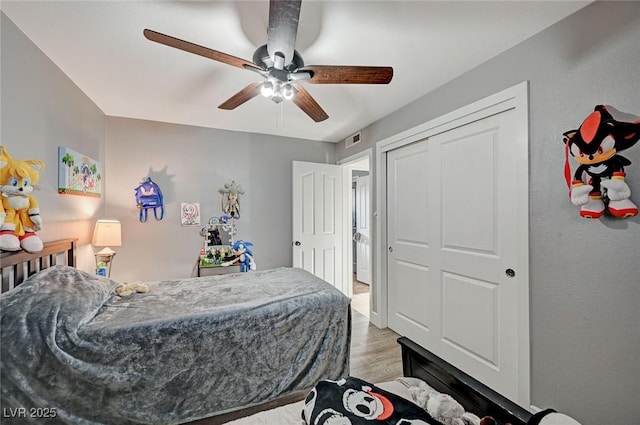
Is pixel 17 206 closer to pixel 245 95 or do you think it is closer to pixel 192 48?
pixel 192 48

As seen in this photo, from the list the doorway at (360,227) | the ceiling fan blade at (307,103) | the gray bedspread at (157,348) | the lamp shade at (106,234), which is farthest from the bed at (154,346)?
the doorway at (360,227)

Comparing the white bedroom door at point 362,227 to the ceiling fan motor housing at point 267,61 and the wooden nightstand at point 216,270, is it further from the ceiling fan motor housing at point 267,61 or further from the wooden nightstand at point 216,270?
the ceiling fan motor housing at point 267,61

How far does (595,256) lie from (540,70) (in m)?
1.12

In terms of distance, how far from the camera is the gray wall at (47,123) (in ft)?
5.04

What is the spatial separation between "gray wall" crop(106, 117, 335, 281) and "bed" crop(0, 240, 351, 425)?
3.54 feet

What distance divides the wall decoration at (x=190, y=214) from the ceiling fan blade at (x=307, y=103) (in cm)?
204

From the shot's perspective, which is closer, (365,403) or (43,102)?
(365,403)

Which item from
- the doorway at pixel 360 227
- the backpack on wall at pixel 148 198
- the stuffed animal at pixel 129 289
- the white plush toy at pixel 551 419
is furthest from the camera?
the doorway at pixel 360 227

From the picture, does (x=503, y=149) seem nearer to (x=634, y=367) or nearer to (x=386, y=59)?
(x=386, y=59)

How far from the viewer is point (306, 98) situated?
188 cm

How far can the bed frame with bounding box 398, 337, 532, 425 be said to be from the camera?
2.84ft

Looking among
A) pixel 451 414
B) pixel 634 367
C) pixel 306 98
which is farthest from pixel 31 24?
pixel 634 367

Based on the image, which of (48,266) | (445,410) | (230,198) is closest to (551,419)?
(445,410)

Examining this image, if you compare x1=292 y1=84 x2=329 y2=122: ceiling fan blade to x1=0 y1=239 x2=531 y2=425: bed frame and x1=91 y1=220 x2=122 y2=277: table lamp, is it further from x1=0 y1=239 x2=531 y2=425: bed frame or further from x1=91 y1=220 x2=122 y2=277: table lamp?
x1=91 y1=220 x2=122 y2=277: table lamp
